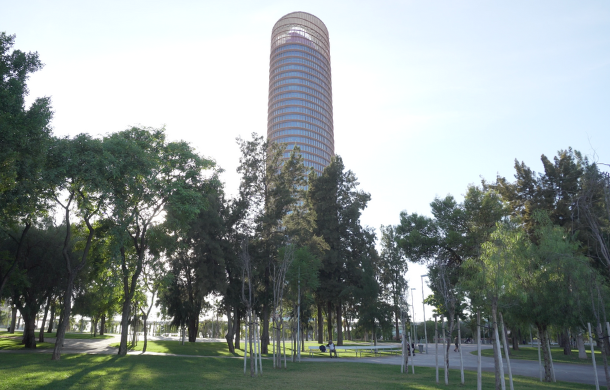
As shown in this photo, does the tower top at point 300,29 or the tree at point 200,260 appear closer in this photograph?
the tree at point 200,260

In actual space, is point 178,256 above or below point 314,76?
below

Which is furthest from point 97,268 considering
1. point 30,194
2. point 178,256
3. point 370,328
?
point 370,328

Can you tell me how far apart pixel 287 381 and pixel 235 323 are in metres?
24.4

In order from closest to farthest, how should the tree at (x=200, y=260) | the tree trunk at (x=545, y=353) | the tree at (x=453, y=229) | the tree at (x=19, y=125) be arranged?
the tree at (x=19, y=125)
the tree trunk at (x=545, y=353)
the tree at (x=453, y=229)
the tree at (x=200, y=260)

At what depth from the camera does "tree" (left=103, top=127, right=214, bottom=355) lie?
77.2 feet

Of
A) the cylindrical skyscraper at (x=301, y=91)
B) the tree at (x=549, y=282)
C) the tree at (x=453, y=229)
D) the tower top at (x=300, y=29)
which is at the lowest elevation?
the tree at (x=549, y=282)

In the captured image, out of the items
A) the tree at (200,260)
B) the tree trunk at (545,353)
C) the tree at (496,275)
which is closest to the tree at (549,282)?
the tree trunk at (545,353)

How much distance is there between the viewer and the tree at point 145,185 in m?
23.5

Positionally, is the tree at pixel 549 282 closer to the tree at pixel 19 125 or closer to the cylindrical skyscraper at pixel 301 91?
the tree at pixel 19 125

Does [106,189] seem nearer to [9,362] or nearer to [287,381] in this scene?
[9,362]

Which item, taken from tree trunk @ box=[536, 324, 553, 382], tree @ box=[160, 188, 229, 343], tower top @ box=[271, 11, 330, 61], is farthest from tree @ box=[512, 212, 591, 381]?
tower top @ box=[271, 11, 330, 61]

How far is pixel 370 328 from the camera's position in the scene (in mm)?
45625

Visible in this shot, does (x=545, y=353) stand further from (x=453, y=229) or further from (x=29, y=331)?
(x=29, y=331)

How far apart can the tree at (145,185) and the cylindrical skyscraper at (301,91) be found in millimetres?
117844
